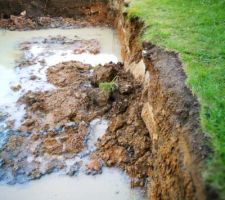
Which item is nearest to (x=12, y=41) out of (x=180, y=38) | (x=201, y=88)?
(x=180, y=38)

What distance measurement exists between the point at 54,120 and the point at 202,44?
3.15 metres

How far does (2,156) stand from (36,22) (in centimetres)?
654

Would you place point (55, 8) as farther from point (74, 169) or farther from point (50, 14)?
point (74, 169)

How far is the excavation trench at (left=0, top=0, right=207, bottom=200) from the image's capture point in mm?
4059

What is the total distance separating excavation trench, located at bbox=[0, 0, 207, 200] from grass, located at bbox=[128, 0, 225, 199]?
15 centimetres

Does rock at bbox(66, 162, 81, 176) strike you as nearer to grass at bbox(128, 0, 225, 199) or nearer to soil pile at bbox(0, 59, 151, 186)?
soil pile at bbox(0, 59, 151, 186)

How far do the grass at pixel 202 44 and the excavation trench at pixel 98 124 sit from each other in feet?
0.49

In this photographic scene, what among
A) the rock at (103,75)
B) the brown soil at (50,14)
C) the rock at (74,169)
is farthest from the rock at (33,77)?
the brown soil at (50,14)

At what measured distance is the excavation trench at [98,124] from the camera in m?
4.06

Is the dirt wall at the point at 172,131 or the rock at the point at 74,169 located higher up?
the dirt wall at the point at 172,131

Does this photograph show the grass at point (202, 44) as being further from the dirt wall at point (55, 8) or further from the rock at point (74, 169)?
the dirt wall at point (55, 8)

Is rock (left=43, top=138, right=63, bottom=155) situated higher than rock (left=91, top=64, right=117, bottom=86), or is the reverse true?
rock (left=91, top=64, right=117, bottom=86)

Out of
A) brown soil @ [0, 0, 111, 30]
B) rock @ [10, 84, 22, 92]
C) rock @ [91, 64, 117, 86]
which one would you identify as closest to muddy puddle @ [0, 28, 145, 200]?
rock @ [10, 84, 22, 92]

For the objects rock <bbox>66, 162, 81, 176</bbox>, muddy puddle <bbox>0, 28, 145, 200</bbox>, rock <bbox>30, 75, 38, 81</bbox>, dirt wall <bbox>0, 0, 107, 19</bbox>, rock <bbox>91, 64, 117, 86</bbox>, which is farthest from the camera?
dirt wall <bbox>0, 0, 107, 19</bbox>
